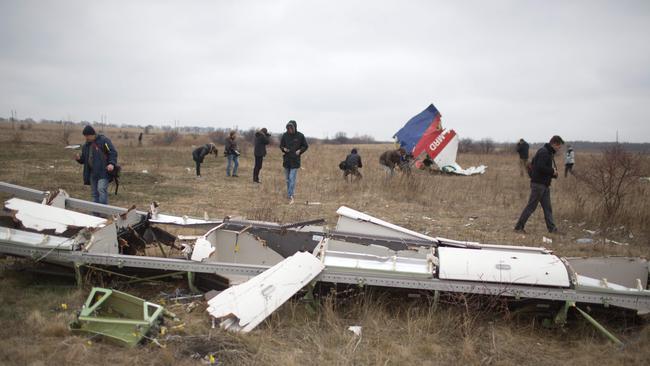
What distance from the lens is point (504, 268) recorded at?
13.0ft

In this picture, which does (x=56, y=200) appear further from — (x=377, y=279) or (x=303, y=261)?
(x=377, y=279)

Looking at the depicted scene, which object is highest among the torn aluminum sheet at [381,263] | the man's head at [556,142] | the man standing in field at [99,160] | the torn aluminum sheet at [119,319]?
the man's head at [556,142]

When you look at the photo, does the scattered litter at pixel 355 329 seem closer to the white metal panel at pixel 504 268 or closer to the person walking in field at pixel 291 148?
the white metal panel at pixel 504 268

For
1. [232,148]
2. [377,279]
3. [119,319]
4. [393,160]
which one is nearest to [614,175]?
[393,160]

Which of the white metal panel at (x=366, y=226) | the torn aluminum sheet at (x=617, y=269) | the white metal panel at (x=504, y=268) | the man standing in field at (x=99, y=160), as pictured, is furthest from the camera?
the man standing in field at (x=99, y=160)

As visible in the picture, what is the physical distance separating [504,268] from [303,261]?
5.83 feet

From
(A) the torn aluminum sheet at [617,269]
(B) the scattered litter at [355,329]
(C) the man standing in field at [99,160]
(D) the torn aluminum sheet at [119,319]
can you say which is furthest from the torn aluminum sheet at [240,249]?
(A) the torn aluminum sheet at [617,269]

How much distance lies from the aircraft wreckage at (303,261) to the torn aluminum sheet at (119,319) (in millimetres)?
406

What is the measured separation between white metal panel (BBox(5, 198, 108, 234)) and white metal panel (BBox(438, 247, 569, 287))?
3.45 metres

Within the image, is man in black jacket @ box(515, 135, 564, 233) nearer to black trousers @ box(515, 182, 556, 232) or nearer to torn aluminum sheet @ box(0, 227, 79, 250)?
black trousers @ box(515, 182, 556, 232)

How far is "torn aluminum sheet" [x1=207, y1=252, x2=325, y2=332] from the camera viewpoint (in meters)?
3.61

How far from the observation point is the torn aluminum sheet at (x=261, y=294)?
361cm

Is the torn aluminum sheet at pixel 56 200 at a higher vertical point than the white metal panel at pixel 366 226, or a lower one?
higher

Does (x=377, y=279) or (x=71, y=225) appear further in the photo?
(x=71, y=225)
